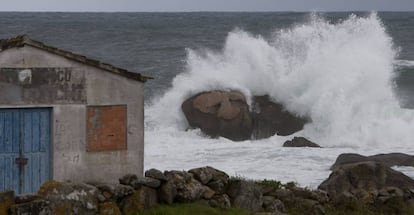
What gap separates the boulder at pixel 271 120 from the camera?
27922 mm

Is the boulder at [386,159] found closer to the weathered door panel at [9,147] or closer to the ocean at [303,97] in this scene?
the ocean at [303,97]

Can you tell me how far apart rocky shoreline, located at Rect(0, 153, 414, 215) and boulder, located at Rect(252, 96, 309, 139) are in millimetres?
9603

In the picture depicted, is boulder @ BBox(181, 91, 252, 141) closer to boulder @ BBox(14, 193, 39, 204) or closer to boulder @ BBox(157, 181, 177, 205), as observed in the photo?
boulder @ BBox(157, 181, 177, 205)

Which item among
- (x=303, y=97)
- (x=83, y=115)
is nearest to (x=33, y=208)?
(x=83, y=115)

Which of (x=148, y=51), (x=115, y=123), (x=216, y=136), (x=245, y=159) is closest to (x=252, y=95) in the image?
(x=216, y=136)

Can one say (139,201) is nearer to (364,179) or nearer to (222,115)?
(364,179)

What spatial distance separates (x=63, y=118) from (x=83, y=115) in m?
0.33

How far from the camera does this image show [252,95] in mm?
31453

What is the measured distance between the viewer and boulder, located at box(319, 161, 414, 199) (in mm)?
17766

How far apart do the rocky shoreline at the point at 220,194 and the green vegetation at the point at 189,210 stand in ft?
0.41

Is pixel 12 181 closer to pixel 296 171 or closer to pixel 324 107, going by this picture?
pixel 296 171

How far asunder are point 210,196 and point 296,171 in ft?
27.8

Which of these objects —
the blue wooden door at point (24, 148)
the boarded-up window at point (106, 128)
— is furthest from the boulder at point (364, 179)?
the blue wooden door at point (24, 148)

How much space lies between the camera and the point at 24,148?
13.3 meters
